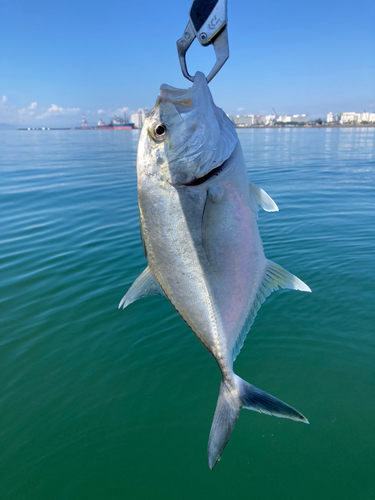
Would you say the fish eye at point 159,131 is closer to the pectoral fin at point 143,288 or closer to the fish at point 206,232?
the fish at point 206,232

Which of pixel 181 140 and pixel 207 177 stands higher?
pixel 181 140

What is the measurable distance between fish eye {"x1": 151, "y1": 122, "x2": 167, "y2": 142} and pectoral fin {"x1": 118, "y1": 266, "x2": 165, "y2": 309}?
102 centimetres

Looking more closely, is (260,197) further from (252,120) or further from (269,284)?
(252,120)

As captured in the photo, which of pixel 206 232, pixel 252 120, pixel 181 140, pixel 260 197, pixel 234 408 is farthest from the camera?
pixel 252 120

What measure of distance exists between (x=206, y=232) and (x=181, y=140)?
2.28 feet

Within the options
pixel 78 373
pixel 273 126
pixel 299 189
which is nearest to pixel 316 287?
pixel 78 373

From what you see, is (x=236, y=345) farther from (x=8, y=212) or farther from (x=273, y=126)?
(x=273, y=126)

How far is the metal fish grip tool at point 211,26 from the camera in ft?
8.63

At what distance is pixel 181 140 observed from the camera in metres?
2.44

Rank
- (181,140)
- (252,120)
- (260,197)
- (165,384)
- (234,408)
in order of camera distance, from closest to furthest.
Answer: (181,140) < (234,408) < (260,197) < (165,384) < (252,120)

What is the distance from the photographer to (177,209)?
2461 millimetres

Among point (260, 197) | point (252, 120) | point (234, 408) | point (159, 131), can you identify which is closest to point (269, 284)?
point (260, 197)

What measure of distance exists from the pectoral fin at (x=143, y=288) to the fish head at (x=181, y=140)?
80 cm

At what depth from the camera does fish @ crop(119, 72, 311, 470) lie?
2451 mm
